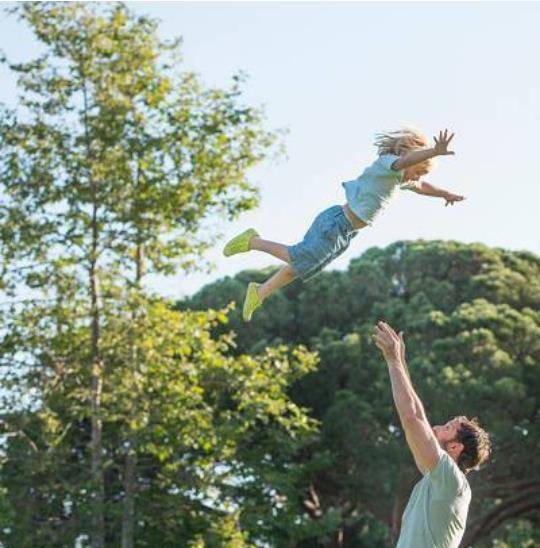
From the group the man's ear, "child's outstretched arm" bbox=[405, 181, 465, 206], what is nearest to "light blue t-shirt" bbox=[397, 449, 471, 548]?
the man's ear

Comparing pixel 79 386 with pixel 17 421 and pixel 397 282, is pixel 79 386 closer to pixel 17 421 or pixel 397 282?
pixel 17 421

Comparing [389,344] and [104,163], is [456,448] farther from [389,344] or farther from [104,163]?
[104,163]

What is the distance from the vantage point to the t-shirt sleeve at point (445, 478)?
668 centimetres

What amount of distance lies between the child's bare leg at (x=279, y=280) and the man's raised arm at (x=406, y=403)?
135cm

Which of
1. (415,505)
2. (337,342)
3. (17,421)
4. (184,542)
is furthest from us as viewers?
(337,342)

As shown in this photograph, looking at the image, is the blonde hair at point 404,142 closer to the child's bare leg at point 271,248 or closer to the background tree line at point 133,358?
the child's bare leg at point 271,248

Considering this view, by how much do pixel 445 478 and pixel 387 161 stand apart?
1.67 m

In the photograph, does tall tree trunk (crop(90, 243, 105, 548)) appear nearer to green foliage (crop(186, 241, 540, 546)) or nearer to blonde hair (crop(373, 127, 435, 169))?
green foliage (crop(186, 241, 540, 546))

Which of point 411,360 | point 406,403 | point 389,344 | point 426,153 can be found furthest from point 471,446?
point 411,360

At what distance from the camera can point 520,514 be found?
26.8 m

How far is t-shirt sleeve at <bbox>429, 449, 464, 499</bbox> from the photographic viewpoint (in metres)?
6.68

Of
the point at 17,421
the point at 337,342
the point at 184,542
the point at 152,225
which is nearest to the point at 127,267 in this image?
the point at 152,225

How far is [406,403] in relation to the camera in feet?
21.7

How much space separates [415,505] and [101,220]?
1415cm
